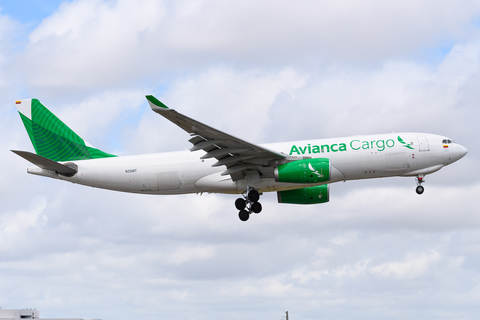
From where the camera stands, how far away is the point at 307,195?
4406 centimetres

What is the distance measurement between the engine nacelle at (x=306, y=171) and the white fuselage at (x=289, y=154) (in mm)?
1153

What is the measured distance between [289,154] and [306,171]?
8.58ft

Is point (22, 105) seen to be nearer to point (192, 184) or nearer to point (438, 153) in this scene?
point (192, 184)

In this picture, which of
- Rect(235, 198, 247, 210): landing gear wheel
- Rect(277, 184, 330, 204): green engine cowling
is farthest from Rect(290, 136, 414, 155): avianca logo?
Rect(235, 198, 247, 210): landing gear wheel

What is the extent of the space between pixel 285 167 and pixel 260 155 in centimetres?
171

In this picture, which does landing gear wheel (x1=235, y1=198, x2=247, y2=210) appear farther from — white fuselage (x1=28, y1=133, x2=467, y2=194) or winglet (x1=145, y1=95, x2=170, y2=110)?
winglet (x1=145, y1=95, x2=170, y2=110)

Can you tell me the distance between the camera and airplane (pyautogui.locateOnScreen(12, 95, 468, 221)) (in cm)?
3866

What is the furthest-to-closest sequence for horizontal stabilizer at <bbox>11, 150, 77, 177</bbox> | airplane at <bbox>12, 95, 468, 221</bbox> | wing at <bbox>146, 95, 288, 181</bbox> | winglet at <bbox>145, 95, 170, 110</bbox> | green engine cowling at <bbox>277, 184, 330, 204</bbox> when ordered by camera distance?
green engine cowling at <bbox>277, 184, 330, 204</bbox> → horizontal stabilizer at <bbox>11, 150, 77, 177</bbox> → airplane at <bbox>12, 95, 468, 221</bbox> → wing at <bbox>146, 95, 288, 181</bbox> → winglet at <bbox>145, 95, 170, 110</bbox>

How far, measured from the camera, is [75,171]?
42656 mm

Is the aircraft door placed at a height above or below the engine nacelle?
above

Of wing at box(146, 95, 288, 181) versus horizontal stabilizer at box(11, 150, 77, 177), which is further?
horizontal stabilizer at box(11, 150, 77, 177)

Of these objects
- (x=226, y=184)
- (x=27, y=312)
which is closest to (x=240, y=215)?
(x=226, y=184)

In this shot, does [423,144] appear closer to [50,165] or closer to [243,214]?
[243,214]

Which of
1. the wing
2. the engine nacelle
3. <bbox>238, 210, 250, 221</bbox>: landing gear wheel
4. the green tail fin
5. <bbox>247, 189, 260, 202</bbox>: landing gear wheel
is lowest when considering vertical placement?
<bbox>238, 210, 250, 221</bbox>: landing gear wheel
